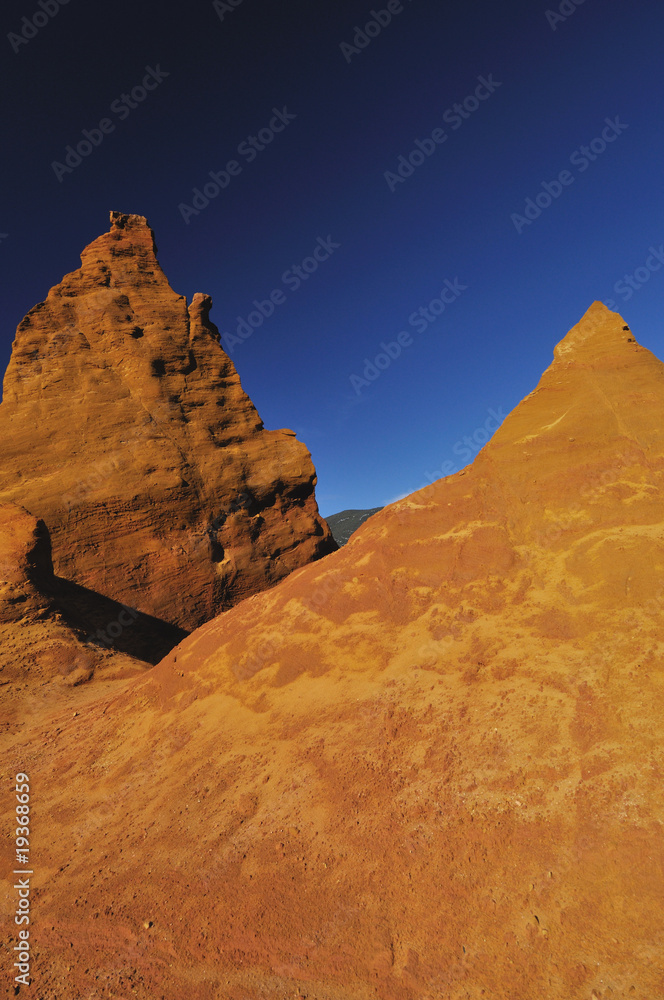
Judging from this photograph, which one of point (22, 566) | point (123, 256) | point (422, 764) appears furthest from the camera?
point (123, 256)

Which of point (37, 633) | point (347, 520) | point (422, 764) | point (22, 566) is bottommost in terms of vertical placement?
point (422, 764)

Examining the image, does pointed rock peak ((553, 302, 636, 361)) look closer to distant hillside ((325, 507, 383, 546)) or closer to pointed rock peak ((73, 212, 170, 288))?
pointed rock peak ((73, 212, 170, 288))

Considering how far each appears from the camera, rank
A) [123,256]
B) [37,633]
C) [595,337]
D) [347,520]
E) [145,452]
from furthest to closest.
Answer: [347,520] < [123,256] < [145,452] < [37,633] < [595,337]

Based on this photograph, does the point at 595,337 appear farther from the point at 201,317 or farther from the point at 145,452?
the point at 201,317

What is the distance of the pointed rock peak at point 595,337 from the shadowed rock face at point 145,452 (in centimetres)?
1283

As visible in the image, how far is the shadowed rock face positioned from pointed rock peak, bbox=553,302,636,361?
1283 centimetres

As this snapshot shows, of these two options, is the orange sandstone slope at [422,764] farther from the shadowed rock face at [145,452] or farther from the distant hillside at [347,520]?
the distant hillside at [347,520]

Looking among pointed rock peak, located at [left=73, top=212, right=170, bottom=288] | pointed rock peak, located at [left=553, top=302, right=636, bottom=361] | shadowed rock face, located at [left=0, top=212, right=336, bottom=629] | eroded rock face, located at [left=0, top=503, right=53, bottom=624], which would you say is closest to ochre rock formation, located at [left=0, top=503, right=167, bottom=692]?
eroded rock face, located at [left=0, top=503, right=53, bottom=624]

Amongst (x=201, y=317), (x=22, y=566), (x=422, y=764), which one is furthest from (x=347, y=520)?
(x=422, y=764)

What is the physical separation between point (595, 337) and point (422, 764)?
8497mm

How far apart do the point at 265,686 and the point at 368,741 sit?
2.16m

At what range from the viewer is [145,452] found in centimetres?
1881

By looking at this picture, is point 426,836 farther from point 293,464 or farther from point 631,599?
point 293,464

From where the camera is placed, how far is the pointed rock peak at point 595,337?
9.15m
